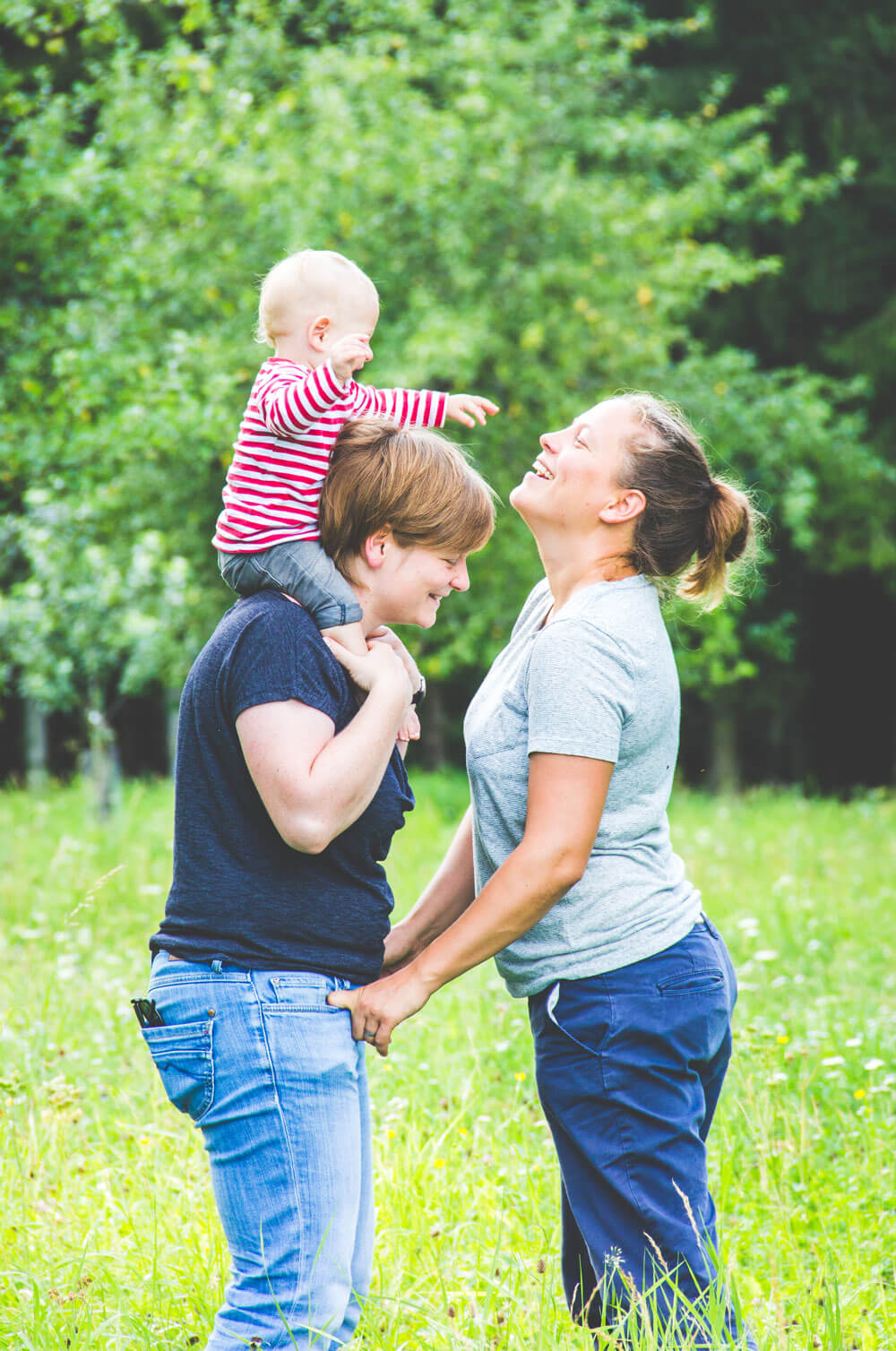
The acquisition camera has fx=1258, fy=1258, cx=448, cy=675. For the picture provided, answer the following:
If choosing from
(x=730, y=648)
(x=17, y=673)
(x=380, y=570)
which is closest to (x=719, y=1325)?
(x=380, y=570)

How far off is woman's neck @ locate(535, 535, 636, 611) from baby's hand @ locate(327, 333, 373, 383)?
1.52 feet

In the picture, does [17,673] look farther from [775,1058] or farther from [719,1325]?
[719,1325]

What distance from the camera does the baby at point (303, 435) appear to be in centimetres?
212

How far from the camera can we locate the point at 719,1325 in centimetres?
211

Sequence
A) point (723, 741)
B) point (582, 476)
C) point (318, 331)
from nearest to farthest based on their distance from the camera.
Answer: point (582, 476), point (318, 331), point (723, 741)

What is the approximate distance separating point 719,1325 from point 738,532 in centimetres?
140

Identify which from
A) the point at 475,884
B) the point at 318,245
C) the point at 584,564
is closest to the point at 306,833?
the point at 475,884

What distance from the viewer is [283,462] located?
7.27ft

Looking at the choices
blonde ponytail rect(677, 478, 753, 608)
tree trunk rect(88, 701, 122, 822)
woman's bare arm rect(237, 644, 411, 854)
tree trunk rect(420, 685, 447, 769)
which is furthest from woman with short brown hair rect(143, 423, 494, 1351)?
tree trunk rect(420, 685, 447, 769)

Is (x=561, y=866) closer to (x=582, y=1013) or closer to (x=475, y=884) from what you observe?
(x=582, y=1013)

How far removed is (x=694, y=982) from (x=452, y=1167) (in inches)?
50.6

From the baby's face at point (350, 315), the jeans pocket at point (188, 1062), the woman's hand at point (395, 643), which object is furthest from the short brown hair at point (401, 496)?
the jeans pocket at point (188, 1062)

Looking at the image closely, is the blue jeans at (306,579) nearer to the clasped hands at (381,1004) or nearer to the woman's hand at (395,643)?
the woman's hand at (395,643)

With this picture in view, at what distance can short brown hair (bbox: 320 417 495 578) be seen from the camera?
2.14 metres
